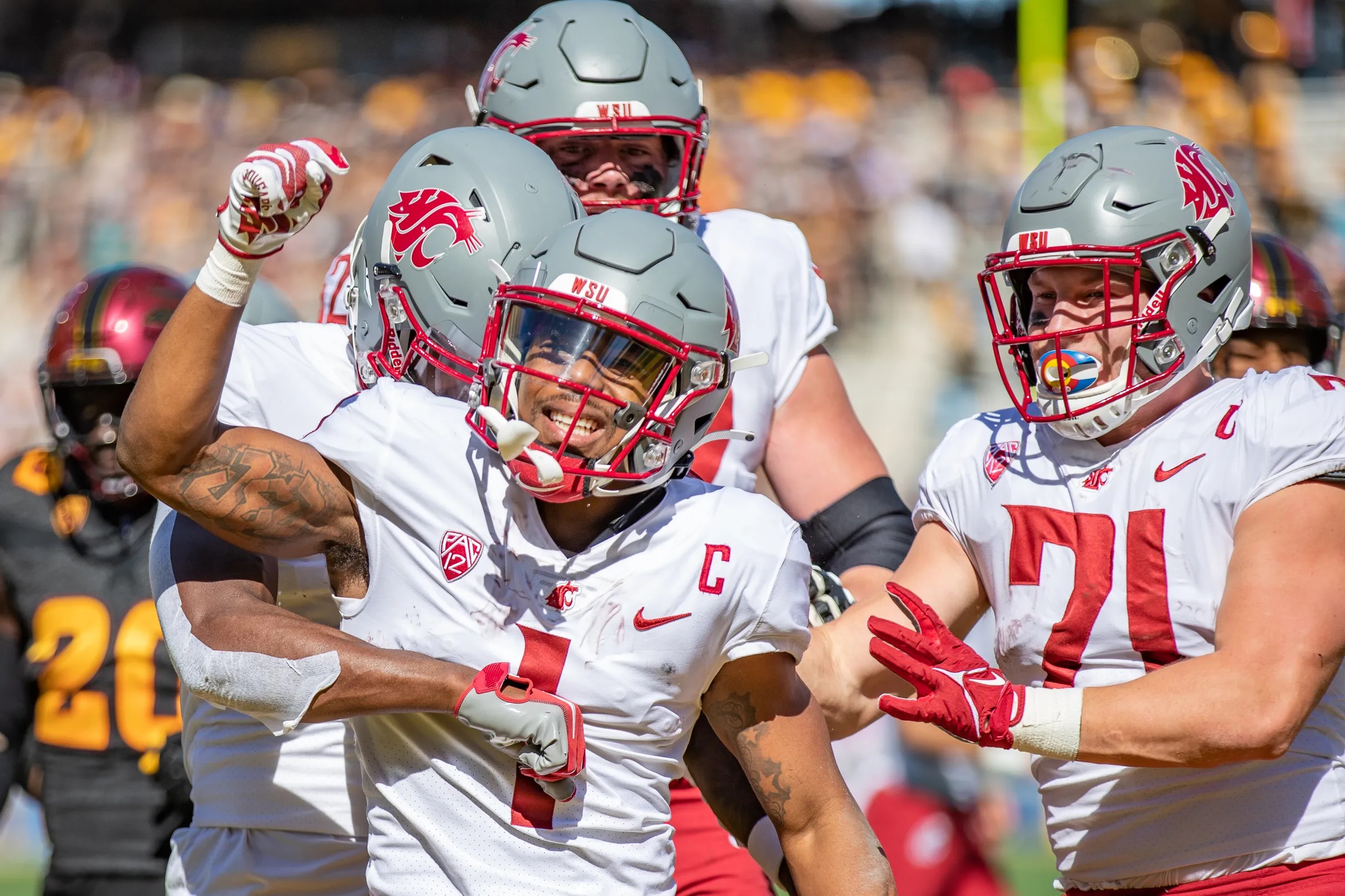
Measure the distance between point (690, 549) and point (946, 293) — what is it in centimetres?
860

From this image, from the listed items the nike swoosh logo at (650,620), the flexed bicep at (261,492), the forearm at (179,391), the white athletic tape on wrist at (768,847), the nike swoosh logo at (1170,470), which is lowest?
the white athletic tape on wrist at (768,847)

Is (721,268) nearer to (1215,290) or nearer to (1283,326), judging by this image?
(1215,290)

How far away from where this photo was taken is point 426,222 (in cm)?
266

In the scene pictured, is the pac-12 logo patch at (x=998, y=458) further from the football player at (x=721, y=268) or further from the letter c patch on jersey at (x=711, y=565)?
the letter c patch on jersey at (x=711, y=565)

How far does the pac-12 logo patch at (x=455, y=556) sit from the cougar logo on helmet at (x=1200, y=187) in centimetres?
145

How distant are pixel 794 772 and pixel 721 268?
1275 mm

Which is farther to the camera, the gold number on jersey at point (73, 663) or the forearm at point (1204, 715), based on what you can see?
the gold number on jersey at point (73, 663)

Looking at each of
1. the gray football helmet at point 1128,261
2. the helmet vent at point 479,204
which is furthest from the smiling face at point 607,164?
the gray football helmet at point 1128,261

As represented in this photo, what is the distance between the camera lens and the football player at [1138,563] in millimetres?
2385

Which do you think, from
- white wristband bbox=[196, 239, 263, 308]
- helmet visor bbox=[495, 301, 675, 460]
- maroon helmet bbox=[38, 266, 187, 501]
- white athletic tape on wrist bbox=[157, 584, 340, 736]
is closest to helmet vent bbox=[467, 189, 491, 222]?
helmet visor bbox=[495, 301, 675, 460]

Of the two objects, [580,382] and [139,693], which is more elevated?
[580,382]

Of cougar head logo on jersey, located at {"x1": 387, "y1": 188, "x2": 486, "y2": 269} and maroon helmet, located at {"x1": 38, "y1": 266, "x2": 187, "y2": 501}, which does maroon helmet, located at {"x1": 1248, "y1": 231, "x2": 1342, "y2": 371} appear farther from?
maroon helmet, located at {"x1": 38, "y1": 266, "x2": 187, "y2": 501}

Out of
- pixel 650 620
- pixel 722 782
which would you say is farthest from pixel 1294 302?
pixel 650 620

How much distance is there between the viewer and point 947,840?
17.1 ft
